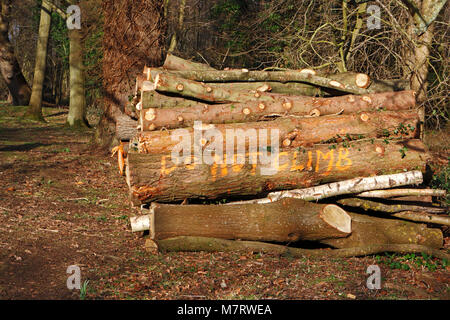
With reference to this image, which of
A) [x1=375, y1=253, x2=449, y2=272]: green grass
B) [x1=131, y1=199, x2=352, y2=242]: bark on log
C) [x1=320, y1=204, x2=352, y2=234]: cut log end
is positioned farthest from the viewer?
[x1=320, y1=204, x2=352, y2=234]: cut log end

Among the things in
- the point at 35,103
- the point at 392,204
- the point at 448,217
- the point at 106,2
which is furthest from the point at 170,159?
the point at 35,103

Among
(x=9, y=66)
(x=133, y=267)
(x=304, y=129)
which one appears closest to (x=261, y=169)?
(x=304, y=129)

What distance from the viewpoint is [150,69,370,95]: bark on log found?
6.96 meters

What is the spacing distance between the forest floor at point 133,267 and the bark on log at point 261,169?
2.93ft

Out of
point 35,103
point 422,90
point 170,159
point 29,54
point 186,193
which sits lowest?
point 186,193

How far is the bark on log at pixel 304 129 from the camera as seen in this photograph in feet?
20.3

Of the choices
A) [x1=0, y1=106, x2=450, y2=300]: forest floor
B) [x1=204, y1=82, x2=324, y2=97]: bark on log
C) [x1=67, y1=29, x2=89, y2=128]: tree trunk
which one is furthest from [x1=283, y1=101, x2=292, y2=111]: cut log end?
[x1=67, y1=29, x2=89, y2=128]: tree trunk

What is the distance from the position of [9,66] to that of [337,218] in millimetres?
18766

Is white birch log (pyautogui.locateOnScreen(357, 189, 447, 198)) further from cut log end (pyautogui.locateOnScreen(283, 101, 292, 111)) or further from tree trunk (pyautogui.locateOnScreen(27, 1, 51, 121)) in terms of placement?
tree trunk (pyautogui.locateOnScreen(27, 1, 51, 121))

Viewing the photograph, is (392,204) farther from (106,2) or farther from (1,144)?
(1,144)

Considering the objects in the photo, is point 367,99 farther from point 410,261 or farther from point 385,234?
point 410,261

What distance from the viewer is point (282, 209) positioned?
18.7 ft

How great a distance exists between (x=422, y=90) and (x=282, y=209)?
Result: 493cm

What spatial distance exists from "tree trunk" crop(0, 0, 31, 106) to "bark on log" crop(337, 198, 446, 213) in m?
18.5
